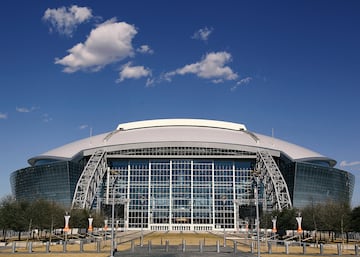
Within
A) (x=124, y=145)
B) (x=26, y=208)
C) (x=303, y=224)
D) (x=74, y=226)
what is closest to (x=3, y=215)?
(x=26, y=208)

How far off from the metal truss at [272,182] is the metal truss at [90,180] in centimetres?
4162

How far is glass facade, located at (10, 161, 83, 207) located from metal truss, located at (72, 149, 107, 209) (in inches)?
132

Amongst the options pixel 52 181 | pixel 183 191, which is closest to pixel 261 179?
pixel 183 191

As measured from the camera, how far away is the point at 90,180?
360 ft

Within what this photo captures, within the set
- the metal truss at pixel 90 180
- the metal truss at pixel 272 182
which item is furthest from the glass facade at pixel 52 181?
the metal truss at pixel 272 182

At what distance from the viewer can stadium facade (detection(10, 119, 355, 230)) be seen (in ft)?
372

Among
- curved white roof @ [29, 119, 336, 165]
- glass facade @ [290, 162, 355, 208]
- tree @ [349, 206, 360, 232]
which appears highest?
curved white roof @ [29, 119, 336, 165]

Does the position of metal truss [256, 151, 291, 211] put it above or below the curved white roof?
below

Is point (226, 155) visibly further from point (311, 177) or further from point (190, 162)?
point (311, 177)

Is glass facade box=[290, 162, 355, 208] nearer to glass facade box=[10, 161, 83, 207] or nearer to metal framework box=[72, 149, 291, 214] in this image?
metal framework box=[72, 149, 291, 214]

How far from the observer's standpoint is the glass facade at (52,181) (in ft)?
371

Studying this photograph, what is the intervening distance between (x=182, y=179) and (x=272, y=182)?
2431cm

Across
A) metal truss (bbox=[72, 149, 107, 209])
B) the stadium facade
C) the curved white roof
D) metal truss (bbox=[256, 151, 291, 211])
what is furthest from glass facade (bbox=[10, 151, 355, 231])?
the curved white roof

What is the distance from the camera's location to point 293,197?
365ft
